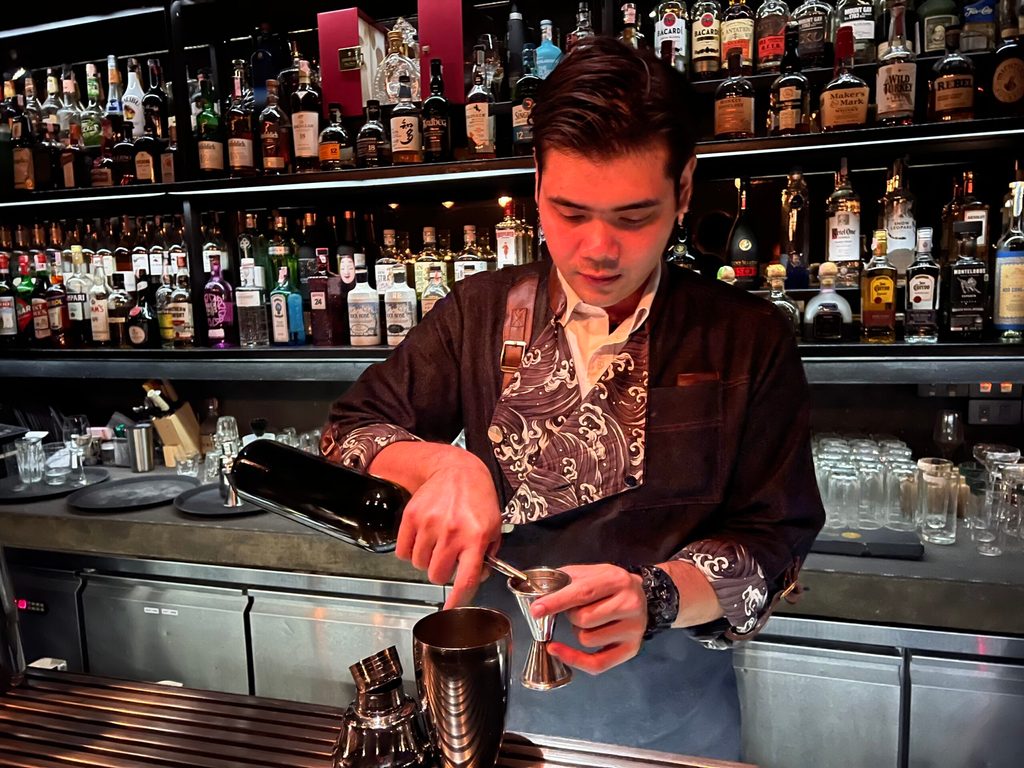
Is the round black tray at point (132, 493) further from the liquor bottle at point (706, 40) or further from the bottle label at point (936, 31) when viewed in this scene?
the bottle label at point (936, 31)

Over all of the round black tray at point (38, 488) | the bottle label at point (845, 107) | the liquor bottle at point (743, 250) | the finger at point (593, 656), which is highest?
the bottle label at point (845, 107)

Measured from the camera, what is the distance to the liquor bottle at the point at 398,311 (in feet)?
7.54

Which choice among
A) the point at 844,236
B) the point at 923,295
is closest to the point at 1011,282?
the point at 923,295

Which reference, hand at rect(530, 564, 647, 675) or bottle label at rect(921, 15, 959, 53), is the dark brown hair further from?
bottle label at rect(921, 15, 959, 53)

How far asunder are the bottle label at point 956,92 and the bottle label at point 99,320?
2739mm

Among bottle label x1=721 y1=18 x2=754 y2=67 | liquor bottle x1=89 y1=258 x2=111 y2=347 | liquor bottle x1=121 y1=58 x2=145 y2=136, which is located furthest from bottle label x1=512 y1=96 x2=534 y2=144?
liquor bottle x1=89 y1=258 x2=111 y2=347

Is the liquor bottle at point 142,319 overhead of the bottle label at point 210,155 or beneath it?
beneath

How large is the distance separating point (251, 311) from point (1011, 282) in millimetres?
2225

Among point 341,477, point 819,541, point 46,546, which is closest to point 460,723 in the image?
point 341,477

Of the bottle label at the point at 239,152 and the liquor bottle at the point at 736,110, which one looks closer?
the liquor bottle at the point at 736,110

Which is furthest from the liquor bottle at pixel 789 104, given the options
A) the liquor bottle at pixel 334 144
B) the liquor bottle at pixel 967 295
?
the liquor bottle at pixel 334 144

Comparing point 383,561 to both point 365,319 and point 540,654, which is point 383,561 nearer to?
point 365,319

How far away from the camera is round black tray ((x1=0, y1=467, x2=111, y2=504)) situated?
2.39 metres

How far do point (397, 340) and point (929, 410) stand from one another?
163 cm
